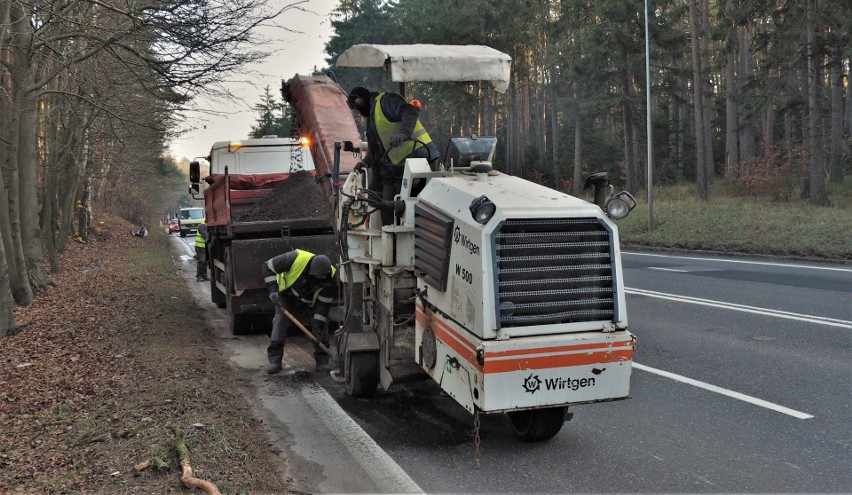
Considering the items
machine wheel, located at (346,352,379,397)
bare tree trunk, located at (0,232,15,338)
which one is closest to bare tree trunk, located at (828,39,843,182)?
machine wheel, located at (346,352,379,397)

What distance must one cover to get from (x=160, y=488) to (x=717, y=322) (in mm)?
7608

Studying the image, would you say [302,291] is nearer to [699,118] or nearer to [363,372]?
[363,372]

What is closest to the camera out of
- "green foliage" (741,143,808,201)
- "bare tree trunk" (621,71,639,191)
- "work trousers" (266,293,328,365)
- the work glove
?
the work glove

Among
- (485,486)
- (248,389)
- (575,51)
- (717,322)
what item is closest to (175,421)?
(248,389)

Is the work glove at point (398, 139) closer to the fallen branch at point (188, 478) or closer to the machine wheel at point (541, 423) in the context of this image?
the machine wheel at point (541, 423)

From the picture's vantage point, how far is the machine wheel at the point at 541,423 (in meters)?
5.27

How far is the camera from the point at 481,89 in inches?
302

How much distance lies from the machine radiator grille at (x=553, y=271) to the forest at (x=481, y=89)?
9.07 feet

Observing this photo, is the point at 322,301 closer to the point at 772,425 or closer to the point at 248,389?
the point at 248,389

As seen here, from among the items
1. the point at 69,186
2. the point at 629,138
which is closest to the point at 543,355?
the point at 69,186

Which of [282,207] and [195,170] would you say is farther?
[195,170]

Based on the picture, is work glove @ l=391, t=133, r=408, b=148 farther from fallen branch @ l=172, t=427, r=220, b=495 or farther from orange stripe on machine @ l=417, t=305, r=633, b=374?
fallen branch @ l=172, t=427, r=220, b=495

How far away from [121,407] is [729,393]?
5.33 metres

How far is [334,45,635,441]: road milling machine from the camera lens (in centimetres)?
461
